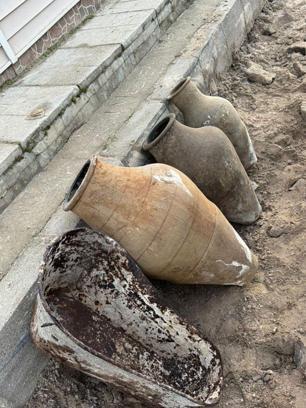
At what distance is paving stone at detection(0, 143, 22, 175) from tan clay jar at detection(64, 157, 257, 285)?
2.59 feet

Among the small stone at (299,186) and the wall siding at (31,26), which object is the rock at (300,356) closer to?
the small stone at (299,186)

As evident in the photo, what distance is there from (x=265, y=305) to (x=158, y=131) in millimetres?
1506

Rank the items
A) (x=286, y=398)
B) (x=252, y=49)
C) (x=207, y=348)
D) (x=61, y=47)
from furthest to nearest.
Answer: (x=252, y=49)
(x=61, y=47)
(x=207, y=348)
(x=286, y=398)

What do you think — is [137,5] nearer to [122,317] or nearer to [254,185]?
[254,185]

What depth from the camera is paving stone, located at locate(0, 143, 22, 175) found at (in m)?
3.40

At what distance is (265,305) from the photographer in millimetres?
3031

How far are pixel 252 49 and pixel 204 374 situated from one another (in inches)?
167

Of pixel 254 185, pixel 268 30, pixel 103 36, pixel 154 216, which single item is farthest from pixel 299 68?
pixel 154 216

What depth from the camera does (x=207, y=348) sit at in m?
2.79

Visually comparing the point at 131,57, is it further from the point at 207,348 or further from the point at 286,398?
the point at 286,398

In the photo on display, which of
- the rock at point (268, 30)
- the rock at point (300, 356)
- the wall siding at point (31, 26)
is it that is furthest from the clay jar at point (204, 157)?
the rock at point (268, 30)

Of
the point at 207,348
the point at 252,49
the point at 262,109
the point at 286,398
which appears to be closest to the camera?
the point at 286,398

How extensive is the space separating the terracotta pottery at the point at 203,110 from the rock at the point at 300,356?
5.89 ft

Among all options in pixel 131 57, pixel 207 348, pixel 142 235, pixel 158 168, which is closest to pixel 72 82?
pixel 131 57
